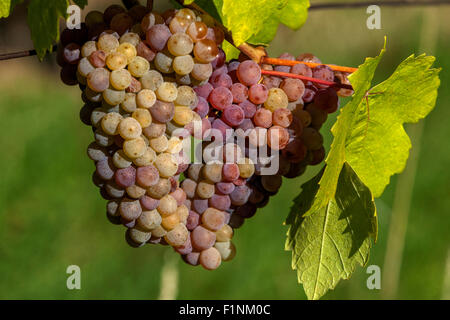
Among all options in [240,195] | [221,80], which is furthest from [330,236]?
[221,80]

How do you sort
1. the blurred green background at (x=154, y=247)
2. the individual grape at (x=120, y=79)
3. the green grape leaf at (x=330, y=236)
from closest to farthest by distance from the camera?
1. the individual grape at (x=120, y=79)
2. the green grape leaf at (x=330, y=236)
3. the blurred green background at (x=154, y=247)

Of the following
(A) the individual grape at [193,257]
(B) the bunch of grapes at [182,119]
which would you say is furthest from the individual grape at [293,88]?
(A) the individual grape at [193,257]

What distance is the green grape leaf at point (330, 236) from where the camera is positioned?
2.03 ft

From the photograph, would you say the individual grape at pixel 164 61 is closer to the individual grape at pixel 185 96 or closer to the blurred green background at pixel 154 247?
the individual grape at pixel 185 96

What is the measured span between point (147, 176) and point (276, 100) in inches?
5.9

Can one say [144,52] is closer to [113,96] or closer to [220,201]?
[113,96]

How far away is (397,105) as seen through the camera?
24.6 inches

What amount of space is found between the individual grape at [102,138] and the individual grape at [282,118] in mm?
164

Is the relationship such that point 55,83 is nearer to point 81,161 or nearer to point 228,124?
point 81,161

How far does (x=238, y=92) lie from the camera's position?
1.87 ft

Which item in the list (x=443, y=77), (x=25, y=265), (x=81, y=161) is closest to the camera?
(x=25, y=265)

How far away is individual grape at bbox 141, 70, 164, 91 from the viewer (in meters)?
0.53
